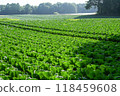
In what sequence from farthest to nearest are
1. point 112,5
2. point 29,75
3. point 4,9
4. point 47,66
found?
point 4,9, point 112,5, point 47,66, point 29,75

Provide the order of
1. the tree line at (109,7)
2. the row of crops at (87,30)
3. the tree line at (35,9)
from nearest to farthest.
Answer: the row of crops at (87,30)
the tree line at (109,7)
the tree line at (35,9)

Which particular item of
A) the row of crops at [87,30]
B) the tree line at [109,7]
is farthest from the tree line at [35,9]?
the row of crops at [87,30]

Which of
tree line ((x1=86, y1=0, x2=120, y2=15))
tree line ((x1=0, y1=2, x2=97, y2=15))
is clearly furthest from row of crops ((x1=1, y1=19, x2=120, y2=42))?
tree line ((x1=0, y1=2, x2=97, y2=15))

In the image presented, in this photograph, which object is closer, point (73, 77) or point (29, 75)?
point (73, 77)

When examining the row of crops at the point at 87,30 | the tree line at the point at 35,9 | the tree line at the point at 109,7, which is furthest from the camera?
the tree line at the point at 35,9

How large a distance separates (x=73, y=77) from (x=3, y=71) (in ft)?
9.69

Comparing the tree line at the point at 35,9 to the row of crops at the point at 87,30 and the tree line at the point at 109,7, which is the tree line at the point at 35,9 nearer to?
the tree line at the point at 109,7

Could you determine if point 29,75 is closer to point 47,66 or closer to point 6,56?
point 47,66

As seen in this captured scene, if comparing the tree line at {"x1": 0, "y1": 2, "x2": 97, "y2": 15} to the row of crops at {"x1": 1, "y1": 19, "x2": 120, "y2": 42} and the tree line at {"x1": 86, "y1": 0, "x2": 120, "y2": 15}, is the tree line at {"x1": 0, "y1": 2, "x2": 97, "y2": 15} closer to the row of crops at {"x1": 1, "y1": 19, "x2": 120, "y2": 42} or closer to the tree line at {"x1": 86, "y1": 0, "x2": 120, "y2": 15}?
the tree line at {"x1": 86, "y1": 0, "x2": 120, "y2": 15}

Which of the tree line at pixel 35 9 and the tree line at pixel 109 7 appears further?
the tree line at pixel 35 9

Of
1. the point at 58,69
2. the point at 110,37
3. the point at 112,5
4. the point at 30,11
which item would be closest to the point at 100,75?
the point at 58,69

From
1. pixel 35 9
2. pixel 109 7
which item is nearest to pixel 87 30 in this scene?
pixel 109 7

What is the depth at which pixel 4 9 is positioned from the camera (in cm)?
9794

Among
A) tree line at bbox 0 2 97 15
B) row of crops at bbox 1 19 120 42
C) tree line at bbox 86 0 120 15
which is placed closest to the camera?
row of crops at bbox 1 19 120 42
